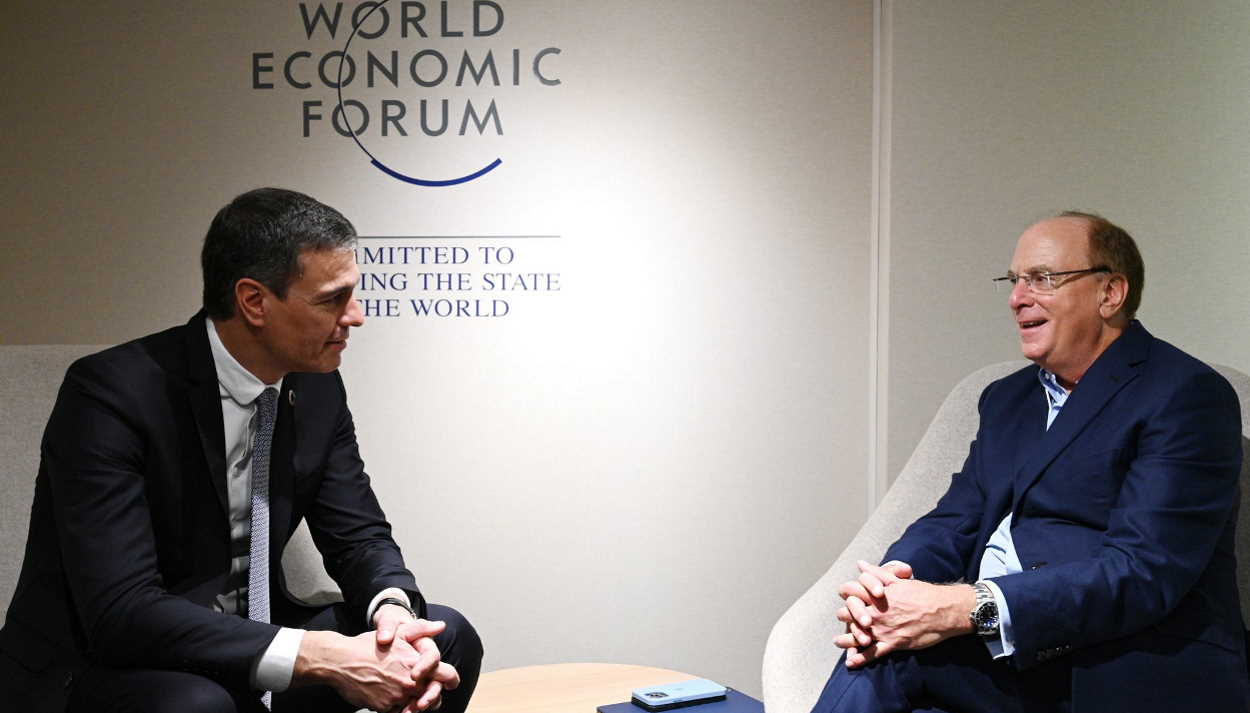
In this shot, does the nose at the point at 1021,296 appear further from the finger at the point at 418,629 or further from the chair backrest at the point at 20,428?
the chair backrest at the point at 20,428

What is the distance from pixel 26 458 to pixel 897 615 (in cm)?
194

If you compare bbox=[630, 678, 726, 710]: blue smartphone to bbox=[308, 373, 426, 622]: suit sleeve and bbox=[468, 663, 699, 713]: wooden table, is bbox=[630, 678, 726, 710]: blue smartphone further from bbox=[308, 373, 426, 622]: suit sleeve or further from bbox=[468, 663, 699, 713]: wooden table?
bbox=[308, 373, 426, 622]: suit sleeve

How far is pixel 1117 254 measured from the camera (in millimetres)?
2523

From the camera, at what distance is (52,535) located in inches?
86.1

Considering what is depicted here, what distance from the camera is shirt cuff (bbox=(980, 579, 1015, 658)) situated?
217 cm

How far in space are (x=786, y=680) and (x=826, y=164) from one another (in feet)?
5.83

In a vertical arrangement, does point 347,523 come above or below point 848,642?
above

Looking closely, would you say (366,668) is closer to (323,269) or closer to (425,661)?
(425,661)

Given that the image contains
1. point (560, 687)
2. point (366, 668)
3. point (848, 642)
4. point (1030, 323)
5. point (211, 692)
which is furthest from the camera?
point (560, 687)

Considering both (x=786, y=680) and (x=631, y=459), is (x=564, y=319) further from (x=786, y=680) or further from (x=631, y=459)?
(x=786, y=680)

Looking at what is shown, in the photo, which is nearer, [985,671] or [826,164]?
[985,671]

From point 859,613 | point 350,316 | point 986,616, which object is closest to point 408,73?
point 350,316

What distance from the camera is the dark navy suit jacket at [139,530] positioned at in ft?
6.71

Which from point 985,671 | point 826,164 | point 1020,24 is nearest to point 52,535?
point 985,671
